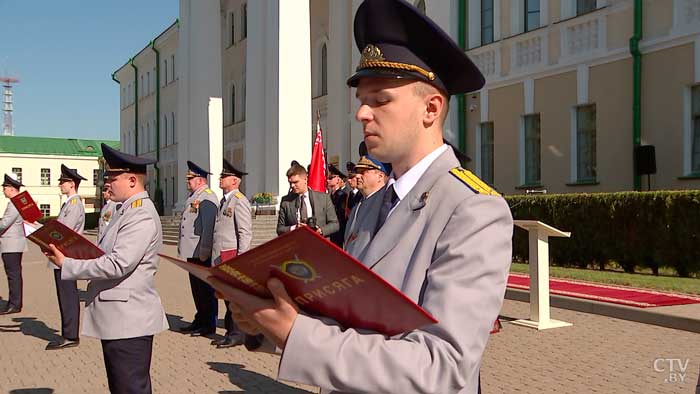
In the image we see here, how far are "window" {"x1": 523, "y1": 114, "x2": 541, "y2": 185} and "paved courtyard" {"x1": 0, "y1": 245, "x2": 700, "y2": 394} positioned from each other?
967 cm

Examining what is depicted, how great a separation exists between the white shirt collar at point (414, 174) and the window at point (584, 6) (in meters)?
16.8

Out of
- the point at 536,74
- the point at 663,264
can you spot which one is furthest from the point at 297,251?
the point at 536,74

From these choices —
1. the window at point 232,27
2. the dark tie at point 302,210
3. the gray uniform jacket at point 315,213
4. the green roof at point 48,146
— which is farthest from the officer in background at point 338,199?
the green roof at point 48,146

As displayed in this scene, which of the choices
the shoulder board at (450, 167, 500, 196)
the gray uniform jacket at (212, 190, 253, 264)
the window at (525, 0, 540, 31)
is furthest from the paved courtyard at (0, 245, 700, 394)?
the window at (525, 0, 540, 31)

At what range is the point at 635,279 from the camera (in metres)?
12.3

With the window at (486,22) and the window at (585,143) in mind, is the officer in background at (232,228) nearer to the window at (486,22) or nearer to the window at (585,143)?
the window at (585,143)

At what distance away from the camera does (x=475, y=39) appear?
21.3 meters

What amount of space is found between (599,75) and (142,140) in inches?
1867

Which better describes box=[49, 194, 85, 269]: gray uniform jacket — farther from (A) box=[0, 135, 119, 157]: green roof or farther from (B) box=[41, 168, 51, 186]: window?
(B) box=[41, 168, 51, 186]: window

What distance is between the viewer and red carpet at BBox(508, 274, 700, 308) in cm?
977

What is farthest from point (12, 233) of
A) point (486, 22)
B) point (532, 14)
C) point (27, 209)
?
point (486, 22)

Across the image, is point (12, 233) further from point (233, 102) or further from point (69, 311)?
point (233, 102)

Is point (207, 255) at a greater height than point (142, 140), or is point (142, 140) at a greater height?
point (142, 140)

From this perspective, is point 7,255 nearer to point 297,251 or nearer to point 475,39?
point 297,251
